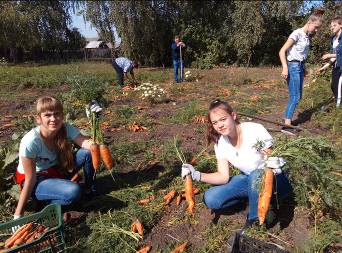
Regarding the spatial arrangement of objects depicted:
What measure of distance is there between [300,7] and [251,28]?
260cm

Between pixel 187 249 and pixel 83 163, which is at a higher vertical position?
pixel 83 163

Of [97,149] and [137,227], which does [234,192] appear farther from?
[97,149]

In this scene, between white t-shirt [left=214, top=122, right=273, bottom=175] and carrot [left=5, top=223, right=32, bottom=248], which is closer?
carrot [left=5, top=223, right=32, bottom=248]

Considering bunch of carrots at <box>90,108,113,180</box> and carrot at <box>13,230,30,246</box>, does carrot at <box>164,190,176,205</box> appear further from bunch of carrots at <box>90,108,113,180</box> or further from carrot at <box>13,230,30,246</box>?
carrot at <box>13,230,30,246</box>

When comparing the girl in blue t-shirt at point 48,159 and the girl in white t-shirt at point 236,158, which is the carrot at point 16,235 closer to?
the girl in blue t-shirt at point 48,159

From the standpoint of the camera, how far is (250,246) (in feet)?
8.16

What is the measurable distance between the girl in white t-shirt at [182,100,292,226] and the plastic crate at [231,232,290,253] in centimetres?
48

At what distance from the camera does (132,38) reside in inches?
803

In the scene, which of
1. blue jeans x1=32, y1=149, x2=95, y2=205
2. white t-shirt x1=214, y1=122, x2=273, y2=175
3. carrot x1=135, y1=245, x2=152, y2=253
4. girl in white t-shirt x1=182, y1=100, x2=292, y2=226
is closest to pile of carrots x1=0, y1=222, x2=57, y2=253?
blue jeans x1=32, y1=149, x2=95, y2=205

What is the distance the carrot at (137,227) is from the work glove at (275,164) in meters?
1.21

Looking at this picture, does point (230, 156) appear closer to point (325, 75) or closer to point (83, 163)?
point (83, 163)

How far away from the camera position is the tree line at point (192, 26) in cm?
1914

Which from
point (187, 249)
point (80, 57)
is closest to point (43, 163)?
point (187, 249)

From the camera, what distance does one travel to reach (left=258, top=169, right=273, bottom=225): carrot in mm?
2768
